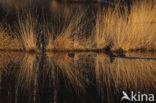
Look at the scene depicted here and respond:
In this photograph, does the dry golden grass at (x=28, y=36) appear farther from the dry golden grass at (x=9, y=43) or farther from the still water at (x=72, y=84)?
the still water at (x=72, y=84)

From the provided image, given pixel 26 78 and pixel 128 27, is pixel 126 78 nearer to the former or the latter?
pixel 26 78

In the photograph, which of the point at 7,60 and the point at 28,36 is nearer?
the point at 7,60

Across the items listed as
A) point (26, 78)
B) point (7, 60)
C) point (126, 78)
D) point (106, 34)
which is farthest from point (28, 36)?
point (126, 78)

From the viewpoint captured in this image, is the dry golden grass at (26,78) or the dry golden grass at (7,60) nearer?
the dry golden grass at (26,78)

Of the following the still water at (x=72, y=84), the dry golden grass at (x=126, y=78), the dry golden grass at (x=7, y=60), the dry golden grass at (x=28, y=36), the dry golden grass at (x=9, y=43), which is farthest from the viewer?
the dry golden grass at (x=9, y=43)

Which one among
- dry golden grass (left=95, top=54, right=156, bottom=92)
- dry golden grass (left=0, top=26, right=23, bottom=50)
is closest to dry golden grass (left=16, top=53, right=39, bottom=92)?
dry golden grass (left=95, top=54, right=156, bottom=92)

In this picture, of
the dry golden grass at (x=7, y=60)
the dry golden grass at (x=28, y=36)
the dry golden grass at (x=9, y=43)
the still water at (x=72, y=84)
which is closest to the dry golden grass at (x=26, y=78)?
the still water at (x=72, y=84)

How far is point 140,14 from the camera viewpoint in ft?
18.4

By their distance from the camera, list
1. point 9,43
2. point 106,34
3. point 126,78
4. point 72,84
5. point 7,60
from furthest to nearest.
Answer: point 9,43 → point 106,34 → point 7,60 → point 126,78 → point 72,84

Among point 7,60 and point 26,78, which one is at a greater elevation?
point 7,60

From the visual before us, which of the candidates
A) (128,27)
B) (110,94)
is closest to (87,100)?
(110,94)

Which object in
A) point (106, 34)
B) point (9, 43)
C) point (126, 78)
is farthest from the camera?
point (9, 43)

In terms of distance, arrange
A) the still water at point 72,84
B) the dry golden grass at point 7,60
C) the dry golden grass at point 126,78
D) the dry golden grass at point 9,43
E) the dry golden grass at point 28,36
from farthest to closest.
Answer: the dry golden grass at point 9,43
the dry golden grass at point 28,36
the dry golden grass at point 7,60
the dry golden grass at point 126,78
the still water at point 72,84

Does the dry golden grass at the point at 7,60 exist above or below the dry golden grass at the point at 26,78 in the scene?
above
